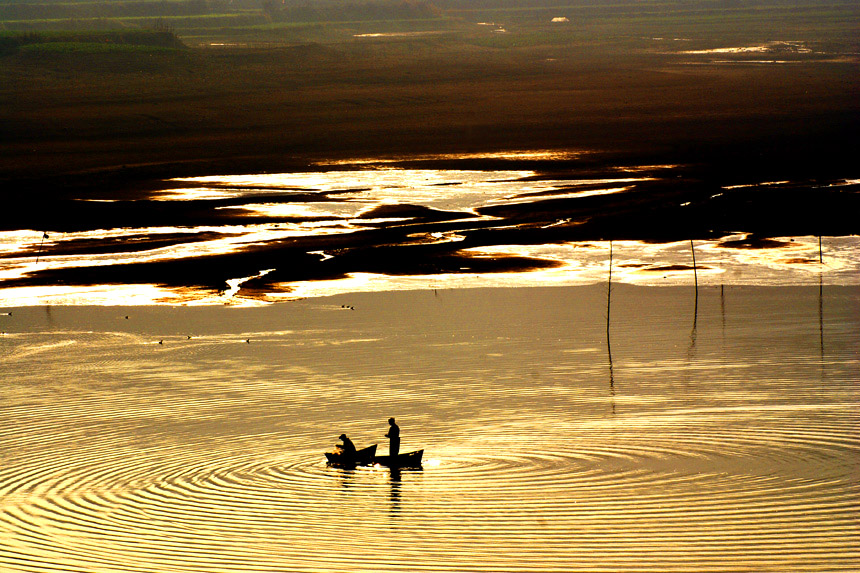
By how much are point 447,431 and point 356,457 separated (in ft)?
11.0

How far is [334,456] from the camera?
21.7 m

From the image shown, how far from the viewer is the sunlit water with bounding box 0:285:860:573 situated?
58.0 feet

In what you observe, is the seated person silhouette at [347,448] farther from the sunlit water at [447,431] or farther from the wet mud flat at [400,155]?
the wet mud flat at [400,155]

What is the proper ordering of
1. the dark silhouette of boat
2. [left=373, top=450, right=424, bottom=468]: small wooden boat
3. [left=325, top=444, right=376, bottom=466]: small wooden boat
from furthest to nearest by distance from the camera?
[left=325, top=444, right=376, bottom=466]: small wooden boat < the dark silhouette of boat < [left=373, top=450, right=424, bottom=468]: small wooden boat

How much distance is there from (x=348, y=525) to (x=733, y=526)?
557 cm

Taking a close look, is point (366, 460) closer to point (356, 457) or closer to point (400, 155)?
point (356, 457)

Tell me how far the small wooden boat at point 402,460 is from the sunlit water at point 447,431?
180 mm

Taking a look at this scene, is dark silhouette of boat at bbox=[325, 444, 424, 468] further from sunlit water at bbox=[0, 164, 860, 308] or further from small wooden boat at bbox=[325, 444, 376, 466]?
sunlit water at bbox=[0, 164, 860, 308]

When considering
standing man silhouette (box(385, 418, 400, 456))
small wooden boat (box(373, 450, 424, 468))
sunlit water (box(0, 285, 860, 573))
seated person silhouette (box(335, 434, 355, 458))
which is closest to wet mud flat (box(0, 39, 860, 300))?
sunlit water (box(0, 285, 860, 573))

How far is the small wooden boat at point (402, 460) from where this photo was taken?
69.8 ft

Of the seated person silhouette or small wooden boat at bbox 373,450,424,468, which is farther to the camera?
the seated person silhouette

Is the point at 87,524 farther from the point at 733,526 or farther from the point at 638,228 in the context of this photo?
the point at 638,228

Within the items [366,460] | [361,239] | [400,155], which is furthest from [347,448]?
[400,155]

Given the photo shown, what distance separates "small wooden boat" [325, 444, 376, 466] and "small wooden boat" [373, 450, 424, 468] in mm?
111
